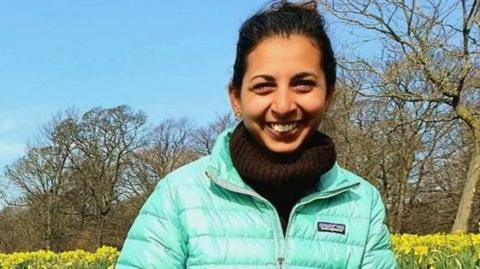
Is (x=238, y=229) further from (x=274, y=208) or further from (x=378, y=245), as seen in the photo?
(x=378, y=245)

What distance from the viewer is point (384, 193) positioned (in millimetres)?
25531

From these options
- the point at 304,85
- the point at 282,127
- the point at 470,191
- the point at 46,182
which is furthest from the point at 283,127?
the point at 46,182

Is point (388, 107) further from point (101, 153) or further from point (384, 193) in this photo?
point (101, 153)

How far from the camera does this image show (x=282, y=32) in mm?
1704

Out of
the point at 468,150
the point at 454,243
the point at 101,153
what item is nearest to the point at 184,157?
the point at 101,153

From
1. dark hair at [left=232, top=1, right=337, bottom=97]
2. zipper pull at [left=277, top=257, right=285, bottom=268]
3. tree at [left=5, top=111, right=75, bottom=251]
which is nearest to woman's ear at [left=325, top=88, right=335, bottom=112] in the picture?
dark hair at [left=232, top=1, right=337, bottom=97]

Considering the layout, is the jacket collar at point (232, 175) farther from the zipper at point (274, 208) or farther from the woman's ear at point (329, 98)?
the woman's ear at point (329, 98)

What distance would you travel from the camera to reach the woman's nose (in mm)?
1602

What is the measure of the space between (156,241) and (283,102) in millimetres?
386

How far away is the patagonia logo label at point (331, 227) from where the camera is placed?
5.50 feet

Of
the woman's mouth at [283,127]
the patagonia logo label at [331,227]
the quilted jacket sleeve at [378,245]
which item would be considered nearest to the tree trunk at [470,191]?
the quilted jacket sleeve at [378,245]

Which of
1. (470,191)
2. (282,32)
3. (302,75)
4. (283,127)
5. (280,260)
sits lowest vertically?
(280,260)

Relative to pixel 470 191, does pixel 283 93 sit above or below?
below

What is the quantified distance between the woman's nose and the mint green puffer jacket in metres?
0.19
